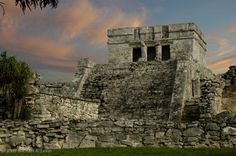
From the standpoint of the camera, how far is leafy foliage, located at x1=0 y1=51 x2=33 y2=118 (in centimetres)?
1825

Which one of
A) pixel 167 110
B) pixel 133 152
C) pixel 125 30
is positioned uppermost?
pixel 125 30

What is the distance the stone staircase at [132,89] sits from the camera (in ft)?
79.9

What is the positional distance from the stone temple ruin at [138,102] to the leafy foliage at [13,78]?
1.92 ft

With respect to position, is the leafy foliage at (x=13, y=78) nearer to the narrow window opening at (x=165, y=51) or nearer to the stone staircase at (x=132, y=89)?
the stone staircase at (x=132, y=89)

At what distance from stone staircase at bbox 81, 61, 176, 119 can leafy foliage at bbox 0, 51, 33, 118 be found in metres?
6.17

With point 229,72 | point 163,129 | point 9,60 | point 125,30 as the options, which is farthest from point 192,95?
point 125,30

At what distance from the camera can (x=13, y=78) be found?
19.1 meters

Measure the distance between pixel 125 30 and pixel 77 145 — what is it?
27593 mm

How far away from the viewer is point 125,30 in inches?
1603

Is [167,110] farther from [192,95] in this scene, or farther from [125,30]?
[125,30]

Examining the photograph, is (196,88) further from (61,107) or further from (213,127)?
(213,127)

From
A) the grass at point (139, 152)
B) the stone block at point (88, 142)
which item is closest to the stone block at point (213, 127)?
the grass at point (139, 152)

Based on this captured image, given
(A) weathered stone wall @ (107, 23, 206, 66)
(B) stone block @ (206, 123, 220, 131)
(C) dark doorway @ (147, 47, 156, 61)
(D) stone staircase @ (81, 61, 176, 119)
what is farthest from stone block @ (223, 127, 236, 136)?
(C) dark doorway @ (147, 47, 156, 61)

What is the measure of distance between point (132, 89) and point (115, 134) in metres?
13.1
